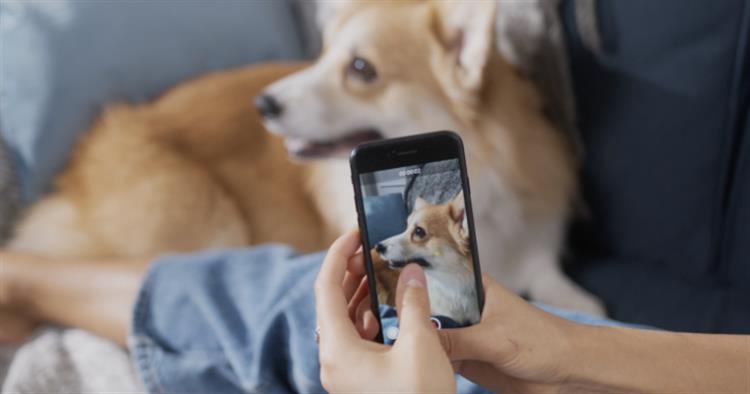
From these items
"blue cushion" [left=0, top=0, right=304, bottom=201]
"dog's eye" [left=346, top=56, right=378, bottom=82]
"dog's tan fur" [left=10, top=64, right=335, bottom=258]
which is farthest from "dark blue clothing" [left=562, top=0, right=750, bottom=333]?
"blue cushion" [left=0, top=0, right=304, bottom=201]

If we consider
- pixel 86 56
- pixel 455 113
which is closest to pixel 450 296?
pixel 455 113

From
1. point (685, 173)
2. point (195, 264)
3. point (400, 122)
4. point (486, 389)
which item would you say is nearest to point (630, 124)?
point (685, 173)

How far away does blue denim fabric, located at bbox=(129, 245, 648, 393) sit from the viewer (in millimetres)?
706

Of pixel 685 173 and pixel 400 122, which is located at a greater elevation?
pixel 400 122

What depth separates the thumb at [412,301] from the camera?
0.46 metres

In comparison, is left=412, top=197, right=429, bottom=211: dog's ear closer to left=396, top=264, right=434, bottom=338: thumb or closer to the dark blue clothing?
left=396, top=264, right=434, bottom=338: thumb

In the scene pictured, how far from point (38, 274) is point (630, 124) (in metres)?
0.92

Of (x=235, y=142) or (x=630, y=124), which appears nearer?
(x=630, y=124)

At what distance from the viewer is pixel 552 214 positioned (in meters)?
1.16

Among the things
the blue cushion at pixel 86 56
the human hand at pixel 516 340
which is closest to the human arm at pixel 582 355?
the human hand at pixel 516 340

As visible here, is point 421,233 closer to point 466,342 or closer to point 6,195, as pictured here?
point 466,342

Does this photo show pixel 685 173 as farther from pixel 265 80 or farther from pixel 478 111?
pixel 265 80

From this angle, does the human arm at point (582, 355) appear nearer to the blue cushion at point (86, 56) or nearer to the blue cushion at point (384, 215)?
the blue cushion at point (384, 215)

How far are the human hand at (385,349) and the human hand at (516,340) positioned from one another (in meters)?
0.05
